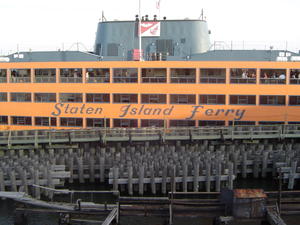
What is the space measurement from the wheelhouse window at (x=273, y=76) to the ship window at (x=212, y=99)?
4083 mm

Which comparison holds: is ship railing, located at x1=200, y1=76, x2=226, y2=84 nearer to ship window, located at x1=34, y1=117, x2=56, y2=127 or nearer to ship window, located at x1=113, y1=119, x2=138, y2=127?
ship window, located at x1=113, y1=119, x2=138, y2=127

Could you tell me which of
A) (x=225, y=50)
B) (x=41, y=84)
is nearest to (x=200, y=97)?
(x=225, y=50)

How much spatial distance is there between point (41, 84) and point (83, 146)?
935cm

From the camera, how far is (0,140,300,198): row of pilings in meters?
24.4

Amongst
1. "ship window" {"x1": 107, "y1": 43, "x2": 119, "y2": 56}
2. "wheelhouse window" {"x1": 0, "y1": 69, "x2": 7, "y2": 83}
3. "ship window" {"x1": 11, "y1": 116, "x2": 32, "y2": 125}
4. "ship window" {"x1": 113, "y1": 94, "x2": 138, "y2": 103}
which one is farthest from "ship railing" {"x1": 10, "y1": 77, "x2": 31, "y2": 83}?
"ship window" {"x1": 113, "y1": 94, "x2": 138, "y2": 103}

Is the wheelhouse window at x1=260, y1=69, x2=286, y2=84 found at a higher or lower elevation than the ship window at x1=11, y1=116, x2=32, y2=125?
higher

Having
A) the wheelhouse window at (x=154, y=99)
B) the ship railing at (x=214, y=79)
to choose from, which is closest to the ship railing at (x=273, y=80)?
the ship railing at (x=214, y=79)

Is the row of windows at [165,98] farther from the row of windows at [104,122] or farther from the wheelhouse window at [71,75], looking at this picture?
the row of windows at [104,122]

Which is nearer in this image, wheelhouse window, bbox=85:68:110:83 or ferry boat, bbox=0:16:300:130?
ferry boat, bbox=0:16:300:130

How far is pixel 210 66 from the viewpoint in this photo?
34469 mm

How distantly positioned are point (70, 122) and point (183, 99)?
38.1 ft

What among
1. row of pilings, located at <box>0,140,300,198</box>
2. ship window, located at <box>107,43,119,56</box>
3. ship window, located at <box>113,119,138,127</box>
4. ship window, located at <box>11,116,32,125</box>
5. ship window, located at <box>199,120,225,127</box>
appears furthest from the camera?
ship window, located at <box>107,43,119,56</box>

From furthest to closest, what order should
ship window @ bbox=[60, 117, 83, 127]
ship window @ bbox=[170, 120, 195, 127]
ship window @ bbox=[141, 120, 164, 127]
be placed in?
ship window @ bbox=[60, 117, 83, 127] < ship window @ bbox=[141, 120, 164, 127] < ship window @ bbox=[170, 120, 195, 127]

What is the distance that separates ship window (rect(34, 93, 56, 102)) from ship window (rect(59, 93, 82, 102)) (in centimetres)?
89
